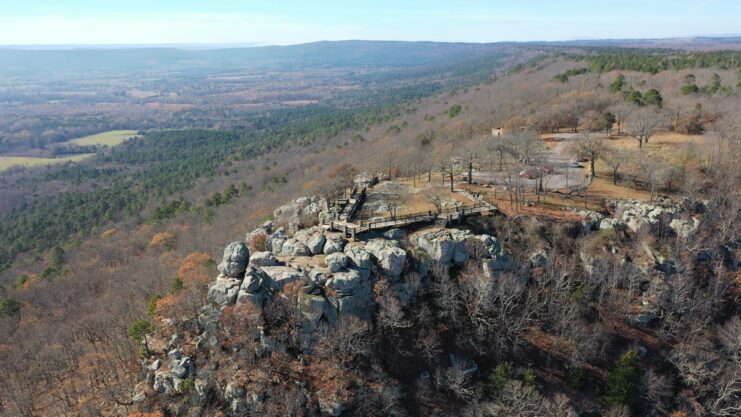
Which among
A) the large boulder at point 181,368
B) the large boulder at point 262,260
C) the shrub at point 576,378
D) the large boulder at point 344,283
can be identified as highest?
the large boulder at point 262,260

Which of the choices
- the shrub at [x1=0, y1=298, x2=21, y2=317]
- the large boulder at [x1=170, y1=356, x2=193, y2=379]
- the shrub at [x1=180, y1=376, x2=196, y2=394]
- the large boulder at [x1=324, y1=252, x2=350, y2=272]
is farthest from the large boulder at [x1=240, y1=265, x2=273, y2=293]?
the shrub at [x1=0, y1=298, x2=21, y2=317]

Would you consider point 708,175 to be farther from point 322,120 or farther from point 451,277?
point 322,120

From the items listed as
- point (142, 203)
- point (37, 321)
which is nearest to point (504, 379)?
point (37, 321)

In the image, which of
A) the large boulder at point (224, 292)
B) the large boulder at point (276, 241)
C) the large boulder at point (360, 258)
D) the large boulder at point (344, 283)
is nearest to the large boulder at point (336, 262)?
the large boulder at point (360, 258)

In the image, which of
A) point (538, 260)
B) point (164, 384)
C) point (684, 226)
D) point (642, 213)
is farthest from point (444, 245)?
point (684, 226)

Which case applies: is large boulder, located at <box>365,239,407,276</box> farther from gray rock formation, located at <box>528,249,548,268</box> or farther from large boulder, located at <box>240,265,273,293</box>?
gray rock formation, located at <box>528,249,548,268</box>

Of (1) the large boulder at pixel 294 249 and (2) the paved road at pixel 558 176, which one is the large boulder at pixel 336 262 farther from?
(2) the paved road at pixel 558 176

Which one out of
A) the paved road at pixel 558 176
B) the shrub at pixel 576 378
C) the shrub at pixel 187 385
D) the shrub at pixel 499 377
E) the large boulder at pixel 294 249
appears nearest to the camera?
the shrub at pixel 187 385
